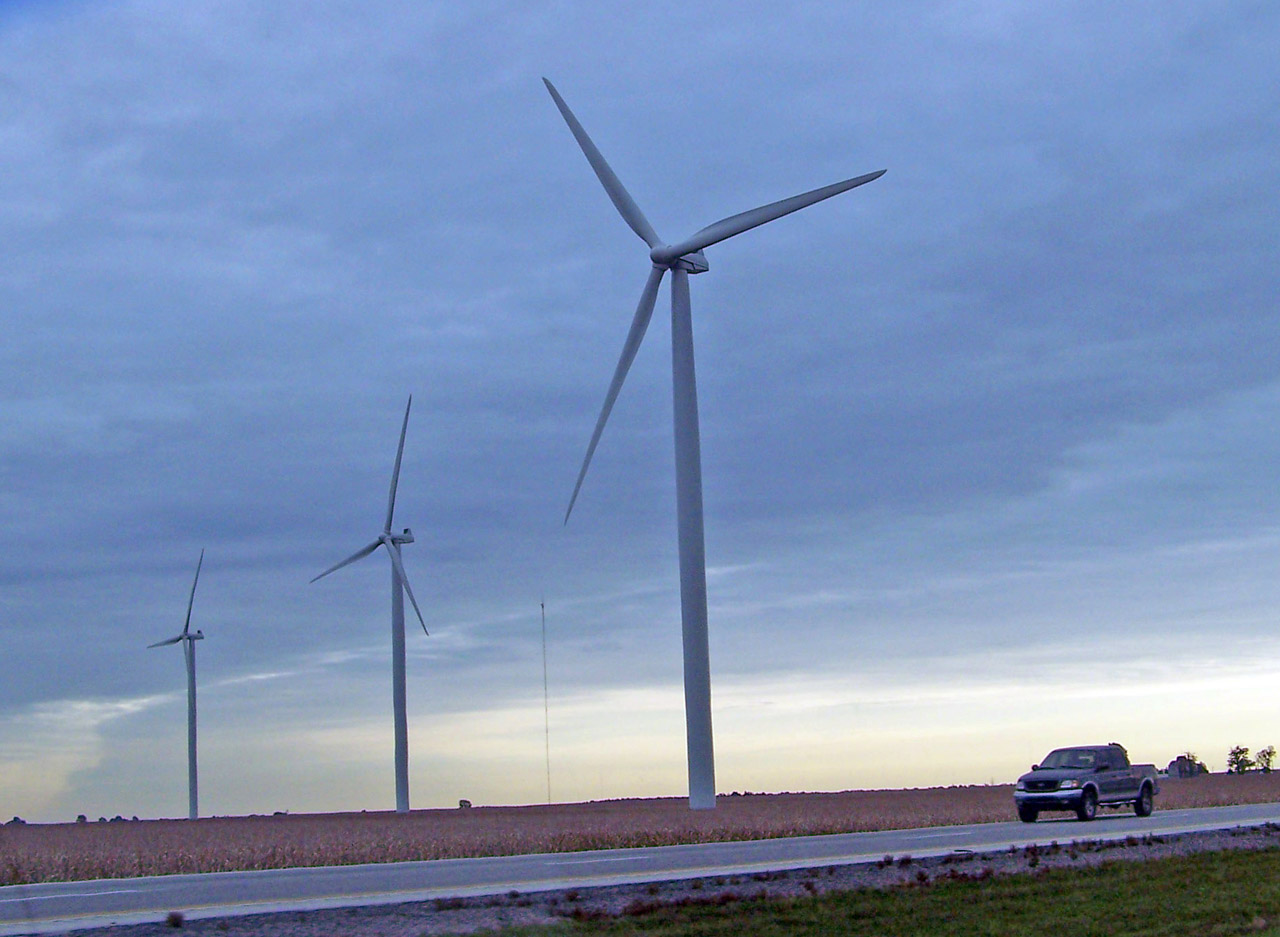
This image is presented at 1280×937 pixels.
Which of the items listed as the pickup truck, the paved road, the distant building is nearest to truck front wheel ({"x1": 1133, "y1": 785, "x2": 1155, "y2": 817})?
the pickup truck

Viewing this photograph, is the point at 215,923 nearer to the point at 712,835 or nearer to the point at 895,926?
the point at 895,926

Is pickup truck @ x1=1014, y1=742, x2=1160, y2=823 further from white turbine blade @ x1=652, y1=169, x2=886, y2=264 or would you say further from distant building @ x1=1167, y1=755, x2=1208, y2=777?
distant building @ x1=1167, y1=755, x2=1208, y2=777

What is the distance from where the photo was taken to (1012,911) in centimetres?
2094

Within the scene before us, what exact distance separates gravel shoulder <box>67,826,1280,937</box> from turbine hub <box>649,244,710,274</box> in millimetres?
28200

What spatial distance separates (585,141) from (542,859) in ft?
107

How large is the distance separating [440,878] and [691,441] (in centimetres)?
2673

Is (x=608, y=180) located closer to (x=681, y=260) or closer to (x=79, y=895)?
(x=681, y=260)

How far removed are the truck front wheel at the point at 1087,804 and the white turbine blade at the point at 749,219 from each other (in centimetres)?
2034

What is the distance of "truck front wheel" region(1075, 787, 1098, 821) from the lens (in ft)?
146

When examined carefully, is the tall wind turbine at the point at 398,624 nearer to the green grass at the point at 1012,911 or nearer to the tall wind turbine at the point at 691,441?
the tall wind turbine at the point at 691,441

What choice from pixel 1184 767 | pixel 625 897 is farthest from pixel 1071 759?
pixel 1184 767

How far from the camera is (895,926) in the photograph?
19.4m

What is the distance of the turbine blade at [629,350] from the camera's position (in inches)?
1882

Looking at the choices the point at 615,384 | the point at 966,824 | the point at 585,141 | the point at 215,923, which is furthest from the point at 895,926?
the point at 585,141
